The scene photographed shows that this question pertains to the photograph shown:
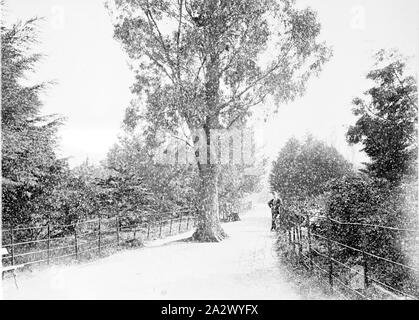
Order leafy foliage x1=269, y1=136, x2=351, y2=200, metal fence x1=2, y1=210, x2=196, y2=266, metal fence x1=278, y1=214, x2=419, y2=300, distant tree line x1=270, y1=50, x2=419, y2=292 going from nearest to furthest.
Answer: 1. metal fence x1=278, y1=214, x2=419, y2=300
2. distant tree line x1=270, y1=50, x2=419, y2=292
3. metal fence x1=2, y1=210, x2=196, y2=266
4. leafy foliage x1=269, y1=136, x2=351, y2=200

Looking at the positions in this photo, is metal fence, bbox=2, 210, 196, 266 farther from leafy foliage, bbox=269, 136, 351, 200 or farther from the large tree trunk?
leafy foliage, bbox=269, 136, 351, 200

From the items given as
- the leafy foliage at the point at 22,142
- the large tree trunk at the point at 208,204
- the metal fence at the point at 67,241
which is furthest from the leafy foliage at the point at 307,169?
the leafy foliage at the point at 22,142

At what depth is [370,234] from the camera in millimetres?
9609

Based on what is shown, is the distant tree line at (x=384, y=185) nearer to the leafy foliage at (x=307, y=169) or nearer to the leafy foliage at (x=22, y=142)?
the leafy foliage at (x=22, y=142)

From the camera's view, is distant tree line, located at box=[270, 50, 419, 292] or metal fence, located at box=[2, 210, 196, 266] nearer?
distant tree line, located at box=[270, 50, 419, 292]

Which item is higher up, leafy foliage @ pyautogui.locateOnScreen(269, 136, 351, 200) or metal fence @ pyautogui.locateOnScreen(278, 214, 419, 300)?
leafy foliage @ pyautogui.locateOnScreen(269, 136, 351, 200)

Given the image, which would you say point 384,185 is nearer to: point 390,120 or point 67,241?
point 390,120

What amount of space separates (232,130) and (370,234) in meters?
8.04

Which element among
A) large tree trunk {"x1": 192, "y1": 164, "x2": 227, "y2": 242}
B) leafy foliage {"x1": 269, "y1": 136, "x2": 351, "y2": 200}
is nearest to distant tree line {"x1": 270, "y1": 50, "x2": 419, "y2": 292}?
large tree trunk {"x1": 192, "y1": 164, "x2": 227, "y2": 242}

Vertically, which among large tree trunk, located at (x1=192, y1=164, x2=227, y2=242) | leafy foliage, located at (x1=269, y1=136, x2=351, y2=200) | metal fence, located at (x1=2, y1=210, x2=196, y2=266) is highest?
leafy foliage, located at (x1=269, y1=136, x2=351, y2=200)

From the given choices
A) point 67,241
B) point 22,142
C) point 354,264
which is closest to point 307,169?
point 67,241

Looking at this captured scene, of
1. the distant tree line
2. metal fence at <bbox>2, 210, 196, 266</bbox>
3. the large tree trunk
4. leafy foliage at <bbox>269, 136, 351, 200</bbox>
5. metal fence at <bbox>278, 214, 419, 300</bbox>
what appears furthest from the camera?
leafy foliage at <bbox>269, 136, 351, 200</bbox>

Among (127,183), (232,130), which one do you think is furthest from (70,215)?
(232,130)

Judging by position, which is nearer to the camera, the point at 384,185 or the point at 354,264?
the point at 354,264
